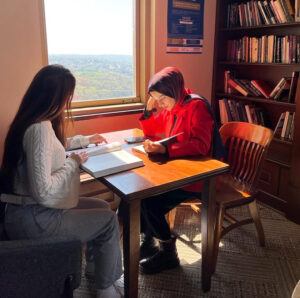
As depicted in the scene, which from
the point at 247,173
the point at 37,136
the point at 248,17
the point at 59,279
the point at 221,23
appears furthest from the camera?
the point at 221,23

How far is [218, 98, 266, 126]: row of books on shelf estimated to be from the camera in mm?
2902

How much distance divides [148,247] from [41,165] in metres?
1.06

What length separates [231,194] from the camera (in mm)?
1953

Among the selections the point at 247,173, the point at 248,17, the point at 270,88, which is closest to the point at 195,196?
the point at 247,173

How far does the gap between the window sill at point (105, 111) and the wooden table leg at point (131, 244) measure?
4.15 feet

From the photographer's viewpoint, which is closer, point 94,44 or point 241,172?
point 241,172

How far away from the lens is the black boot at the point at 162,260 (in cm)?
193

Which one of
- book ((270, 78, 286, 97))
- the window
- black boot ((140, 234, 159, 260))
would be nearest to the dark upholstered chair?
black boot ((140, 234, 159, 260))

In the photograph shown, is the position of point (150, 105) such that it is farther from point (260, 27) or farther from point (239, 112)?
point (260, 27)

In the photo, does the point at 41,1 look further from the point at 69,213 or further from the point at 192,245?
the point at 192,245

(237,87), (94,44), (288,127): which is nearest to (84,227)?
(94,44)

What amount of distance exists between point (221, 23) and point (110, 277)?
95.6 inches

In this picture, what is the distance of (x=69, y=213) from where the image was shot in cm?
144

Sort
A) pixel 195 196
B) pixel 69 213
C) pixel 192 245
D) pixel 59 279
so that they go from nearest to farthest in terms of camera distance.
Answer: pixel 59 279, pixel 69 213, pixel 195 196, pixel 192 245
